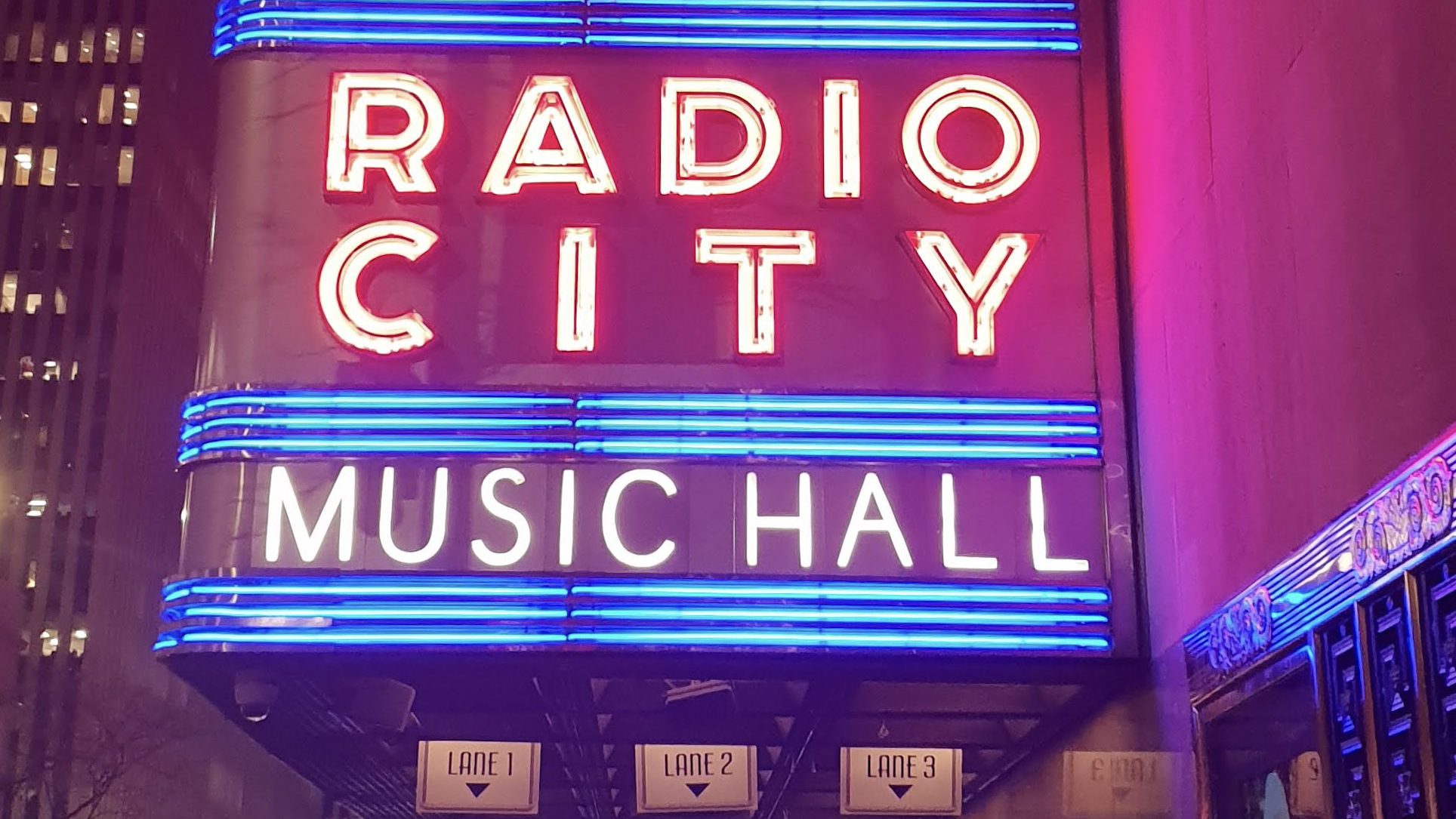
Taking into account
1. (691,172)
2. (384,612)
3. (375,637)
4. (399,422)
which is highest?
(691,172)

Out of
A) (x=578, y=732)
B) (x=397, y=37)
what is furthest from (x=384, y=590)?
(x=578, y=732)

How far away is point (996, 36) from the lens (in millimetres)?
11195

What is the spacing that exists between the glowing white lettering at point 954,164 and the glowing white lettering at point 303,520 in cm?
399

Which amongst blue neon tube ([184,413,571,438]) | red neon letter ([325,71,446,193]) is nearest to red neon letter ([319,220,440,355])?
red neon letter ([325,71,446,193])

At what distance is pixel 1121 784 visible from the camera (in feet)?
34.0

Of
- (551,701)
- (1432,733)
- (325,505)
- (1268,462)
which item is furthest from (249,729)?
(1432,733)

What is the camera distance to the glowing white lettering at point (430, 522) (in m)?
9.95

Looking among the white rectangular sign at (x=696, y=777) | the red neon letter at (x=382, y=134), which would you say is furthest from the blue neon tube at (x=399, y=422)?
the white rectangular sign at (x=696, y=777)

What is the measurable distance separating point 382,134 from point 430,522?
8.67ft

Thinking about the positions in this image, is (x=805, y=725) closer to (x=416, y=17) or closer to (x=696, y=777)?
(x=696, y=777)

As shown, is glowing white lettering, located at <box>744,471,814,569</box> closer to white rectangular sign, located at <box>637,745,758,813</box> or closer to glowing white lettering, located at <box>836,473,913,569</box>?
glowing white lettering, located at <box>836,473,913,569</box>

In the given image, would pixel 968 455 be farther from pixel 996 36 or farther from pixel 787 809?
pixel 787 809

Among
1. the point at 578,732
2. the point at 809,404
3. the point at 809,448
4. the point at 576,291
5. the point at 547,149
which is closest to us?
the point at 809,448

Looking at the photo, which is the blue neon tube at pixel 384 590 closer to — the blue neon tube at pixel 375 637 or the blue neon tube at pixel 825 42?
the blue neon tube at pixel 375 637
